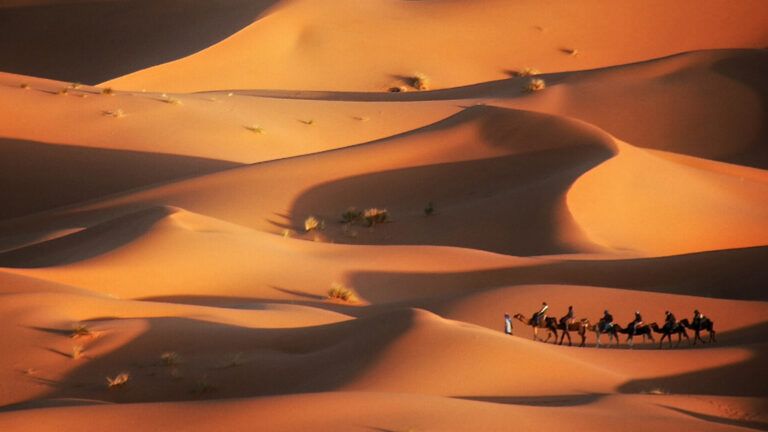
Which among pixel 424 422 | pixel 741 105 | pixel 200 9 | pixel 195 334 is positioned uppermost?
pixel 200 9

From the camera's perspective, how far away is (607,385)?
47.4 feet

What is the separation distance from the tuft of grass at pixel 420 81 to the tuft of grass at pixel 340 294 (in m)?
23.7

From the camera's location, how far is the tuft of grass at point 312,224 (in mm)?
26625

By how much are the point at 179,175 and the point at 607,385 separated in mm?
17637

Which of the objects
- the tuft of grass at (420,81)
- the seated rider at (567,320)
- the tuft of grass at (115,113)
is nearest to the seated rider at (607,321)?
the seated rider at (567,320)

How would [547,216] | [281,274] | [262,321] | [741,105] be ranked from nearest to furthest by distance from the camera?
[262,321]
[281,274]
[547,216]
[741,105]

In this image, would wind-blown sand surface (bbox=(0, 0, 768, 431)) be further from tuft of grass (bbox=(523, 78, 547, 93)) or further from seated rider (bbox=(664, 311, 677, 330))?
seated rider (bbox=(664, 311, 677, 330))

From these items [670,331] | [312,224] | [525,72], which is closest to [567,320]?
[670,331]

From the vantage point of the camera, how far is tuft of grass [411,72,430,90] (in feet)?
144

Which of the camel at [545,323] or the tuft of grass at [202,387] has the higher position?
the camel at [545,323]

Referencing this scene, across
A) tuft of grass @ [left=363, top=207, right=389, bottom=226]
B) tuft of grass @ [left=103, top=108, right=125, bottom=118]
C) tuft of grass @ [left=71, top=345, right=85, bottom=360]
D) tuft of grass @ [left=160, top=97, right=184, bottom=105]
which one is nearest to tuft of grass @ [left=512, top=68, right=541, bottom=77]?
tuft of grass @ [left=160, top=97, right=184, bottom=105]

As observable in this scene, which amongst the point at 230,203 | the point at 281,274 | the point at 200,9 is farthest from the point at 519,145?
the point at 200,9

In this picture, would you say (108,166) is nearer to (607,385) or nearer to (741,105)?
(741,105)

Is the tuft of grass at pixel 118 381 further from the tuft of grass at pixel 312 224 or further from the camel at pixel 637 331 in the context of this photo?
the tuft of grass at pixel 312 224
